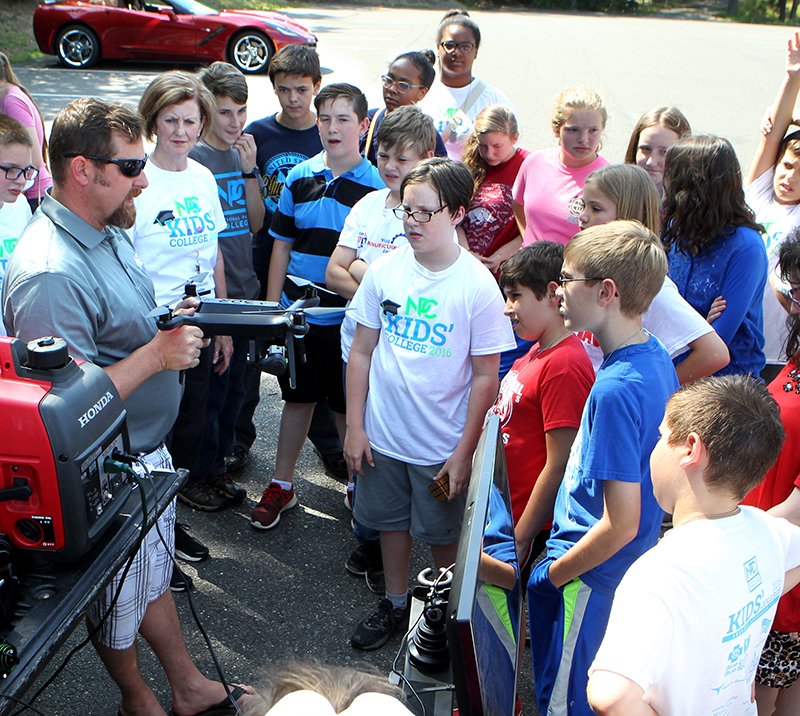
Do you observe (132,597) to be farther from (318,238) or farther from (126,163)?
(318,238)

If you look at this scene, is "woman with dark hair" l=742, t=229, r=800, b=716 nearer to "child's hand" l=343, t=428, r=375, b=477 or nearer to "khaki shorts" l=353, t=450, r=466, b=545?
"khaki shorts" l=353, t=450, r=466, b=545

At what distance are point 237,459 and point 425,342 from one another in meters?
1.68

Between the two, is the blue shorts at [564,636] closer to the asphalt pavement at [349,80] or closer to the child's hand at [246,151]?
the asphalt pavement at [349,80]

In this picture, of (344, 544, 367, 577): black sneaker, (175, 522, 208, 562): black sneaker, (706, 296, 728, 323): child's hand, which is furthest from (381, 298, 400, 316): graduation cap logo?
(175, 522, 208, 562): black sneaker

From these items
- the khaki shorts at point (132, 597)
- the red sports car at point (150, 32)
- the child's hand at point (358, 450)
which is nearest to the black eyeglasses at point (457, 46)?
the child's hand at point (358, 450)

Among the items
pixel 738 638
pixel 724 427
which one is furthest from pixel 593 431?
pixel 738 638

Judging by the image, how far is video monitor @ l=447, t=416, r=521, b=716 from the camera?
4.25ft

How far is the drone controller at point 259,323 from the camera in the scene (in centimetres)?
229

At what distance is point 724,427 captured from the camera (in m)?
1.75

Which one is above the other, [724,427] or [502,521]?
[724,427]

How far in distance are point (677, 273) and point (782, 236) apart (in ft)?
1.93

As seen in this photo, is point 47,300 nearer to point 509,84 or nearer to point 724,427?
point 724,427

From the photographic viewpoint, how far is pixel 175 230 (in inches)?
131

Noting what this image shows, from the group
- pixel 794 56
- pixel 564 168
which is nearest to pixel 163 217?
pixel 564 168
